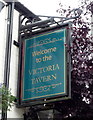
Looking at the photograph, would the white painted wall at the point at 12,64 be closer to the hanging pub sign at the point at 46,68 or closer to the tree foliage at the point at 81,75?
the hanging pub sign at the point at 46,68

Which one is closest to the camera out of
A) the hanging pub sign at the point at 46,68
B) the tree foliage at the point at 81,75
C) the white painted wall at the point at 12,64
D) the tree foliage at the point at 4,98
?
the tree foliage at the point at 4,98

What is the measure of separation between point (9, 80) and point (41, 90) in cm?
88

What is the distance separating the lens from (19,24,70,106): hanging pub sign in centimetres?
782

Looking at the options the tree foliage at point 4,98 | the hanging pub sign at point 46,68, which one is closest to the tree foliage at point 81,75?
the hanging pub sign at point 46,68

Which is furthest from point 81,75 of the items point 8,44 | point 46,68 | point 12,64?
point 8,44

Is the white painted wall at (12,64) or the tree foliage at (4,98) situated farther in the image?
the white painted wall at (12,64)

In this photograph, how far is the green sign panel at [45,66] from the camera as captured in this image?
7.87 meters

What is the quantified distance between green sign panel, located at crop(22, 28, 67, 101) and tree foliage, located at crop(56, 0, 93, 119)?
0.96ft

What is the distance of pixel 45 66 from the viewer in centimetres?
813

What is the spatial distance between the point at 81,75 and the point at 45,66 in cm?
78

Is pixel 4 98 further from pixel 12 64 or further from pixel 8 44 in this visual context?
pixel 8 44

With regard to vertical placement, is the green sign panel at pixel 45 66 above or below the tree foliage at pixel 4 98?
above

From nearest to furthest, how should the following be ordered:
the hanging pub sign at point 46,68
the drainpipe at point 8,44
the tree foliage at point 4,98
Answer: the tree foliage at point 4,98
the hanging pub sign at point 46,68
the drainpipe at point 8,44

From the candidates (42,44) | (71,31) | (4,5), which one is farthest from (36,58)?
(4,5)
